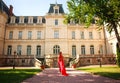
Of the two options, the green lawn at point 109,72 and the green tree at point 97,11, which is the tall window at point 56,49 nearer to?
the green tree at point 97,11

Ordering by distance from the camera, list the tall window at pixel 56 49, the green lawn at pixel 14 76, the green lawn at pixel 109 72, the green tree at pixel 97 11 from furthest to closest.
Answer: the tall window at pixel 56 49, the green tree at pixel 97 11, the green lawn at pixel 109 72, the green lawn at pixel 14 76

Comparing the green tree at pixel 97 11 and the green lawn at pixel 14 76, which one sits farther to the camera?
the green tree at pixel 97 11

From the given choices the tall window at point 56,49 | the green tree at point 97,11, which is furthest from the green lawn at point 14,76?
the tall window at point 56,49

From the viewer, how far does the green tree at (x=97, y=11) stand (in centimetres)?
1848

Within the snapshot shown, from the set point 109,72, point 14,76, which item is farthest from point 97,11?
point 14,76

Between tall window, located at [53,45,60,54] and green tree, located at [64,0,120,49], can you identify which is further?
tall window, located at [53,45,60,54]

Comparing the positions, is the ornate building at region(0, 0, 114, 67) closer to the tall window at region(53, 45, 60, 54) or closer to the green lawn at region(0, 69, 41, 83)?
the tall window at region(53, 45, 60, 54)

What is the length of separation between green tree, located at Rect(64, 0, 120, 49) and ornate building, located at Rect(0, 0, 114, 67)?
16263 millimetres

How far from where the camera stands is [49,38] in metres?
40.5

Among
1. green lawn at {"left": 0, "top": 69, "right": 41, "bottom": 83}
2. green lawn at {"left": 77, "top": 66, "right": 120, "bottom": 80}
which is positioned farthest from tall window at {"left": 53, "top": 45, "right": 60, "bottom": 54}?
green lawn at {"left": 0, "top": 69, "right": 41, "bottom": 83}

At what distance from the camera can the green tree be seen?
60.6 feet

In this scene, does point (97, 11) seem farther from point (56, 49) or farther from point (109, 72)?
point (56, 49)

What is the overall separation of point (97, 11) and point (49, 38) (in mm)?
21865

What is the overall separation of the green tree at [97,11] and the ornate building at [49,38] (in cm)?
1626
